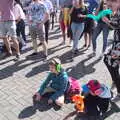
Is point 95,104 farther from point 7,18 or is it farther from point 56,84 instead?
point 7,18

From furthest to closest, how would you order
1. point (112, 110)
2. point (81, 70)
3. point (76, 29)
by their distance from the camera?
point (76, 29) < point (81, 70) < point (112, 110)

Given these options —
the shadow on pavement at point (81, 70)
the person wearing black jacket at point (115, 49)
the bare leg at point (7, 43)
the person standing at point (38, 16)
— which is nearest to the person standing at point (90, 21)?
the shadow on pavement at point (81, 70)

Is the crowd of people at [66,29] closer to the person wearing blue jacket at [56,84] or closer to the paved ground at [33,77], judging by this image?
the person wearing blue jacket at [56,84]

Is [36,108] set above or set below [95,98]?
below

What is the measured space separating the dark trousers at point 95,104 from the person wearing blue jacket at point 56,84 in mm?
559

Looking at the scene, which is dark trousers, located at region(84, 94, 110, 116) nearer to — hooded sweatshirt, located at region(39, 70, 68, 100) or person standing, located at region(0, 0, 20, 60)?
hooded sweatshirt, located at region(39, 70, 68, 100)

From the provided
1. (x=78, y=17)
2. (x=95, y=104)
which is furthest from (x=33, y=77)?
(x=95, y=104)

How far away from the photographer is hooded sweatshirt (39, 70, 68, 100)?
18.7 feet

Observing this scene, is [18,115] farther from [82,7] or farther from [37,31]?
[82,7]

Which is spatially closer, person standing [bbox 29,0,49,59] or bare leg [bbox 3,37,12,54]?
person standing [bbox 29,0,49,59]

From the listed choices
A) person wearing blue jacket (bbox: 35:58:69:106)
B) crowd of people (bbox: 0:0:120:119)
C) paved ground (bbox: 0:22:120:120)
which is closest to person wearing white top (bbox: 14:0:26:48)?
crowd of people (bbox: 0:0:120:119)

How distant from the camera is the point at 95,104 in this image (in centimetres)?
522

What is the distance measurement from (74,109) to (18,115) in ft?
3.28

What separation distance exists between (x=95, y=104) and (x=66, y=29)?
13.9 feet
